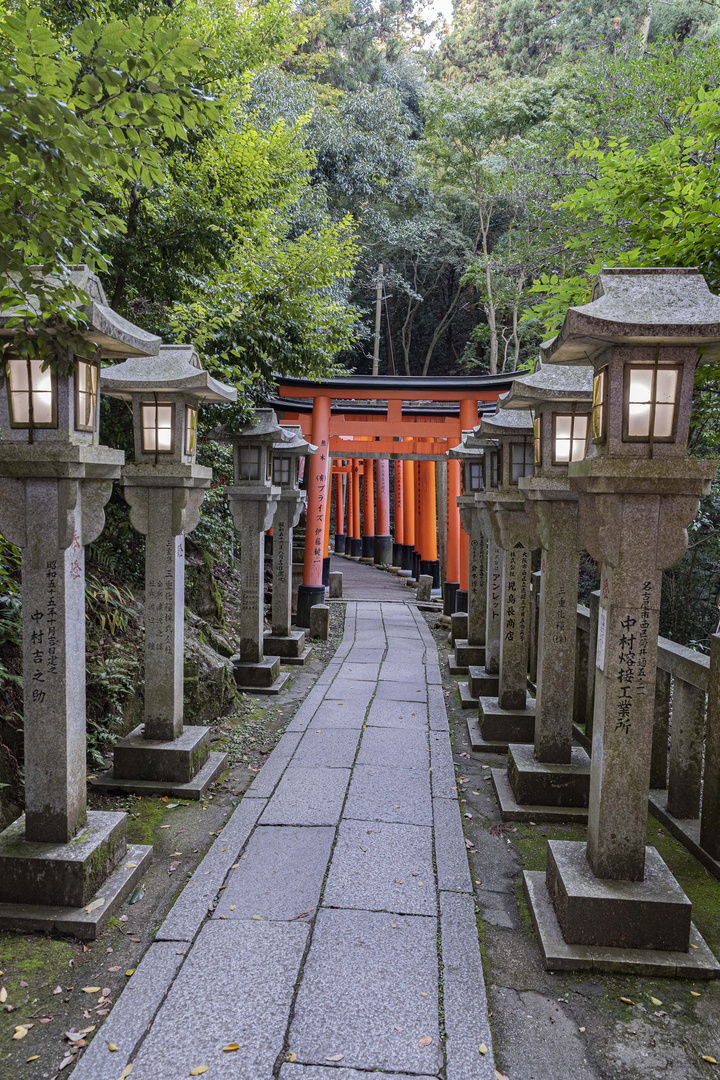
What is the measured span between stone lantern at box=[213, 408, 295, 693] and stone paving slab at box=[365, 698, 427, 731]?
1.36 m

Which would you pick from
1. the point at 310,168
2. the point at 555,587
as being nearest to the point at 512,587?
the point at 555,587

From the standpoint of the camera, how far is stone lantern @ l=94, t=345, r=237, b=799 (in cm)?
535

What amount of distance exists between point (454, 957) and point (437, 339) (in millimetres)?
30318

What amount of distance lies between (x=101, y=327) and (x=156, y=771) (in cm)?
342

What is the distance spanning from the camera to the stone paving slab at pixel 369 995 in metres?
2.81

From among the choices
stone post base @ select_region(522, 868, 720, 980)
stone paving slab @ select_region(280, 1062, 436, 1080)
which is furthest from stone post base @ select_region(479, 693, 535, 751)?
stone paving slab @ select_region(280, 1062, 436, 1080)

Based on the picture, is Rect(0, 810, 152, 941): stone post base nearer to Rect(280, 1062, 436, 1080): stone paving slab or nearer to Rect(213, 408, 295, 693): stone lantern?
Rect(280, 1062, 436, 1080): stone paving slab

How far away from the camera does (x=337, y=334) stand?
980cm

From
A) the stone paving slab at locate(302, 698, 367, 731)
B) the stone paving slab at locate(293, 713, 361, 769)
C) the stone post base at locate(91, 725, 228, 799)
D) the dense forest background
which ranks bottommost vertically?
the stone paving slab at locate(302, 698, 367, 731)

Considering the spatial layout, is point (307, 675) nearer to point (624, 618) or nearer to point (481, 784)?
point (481, 784)

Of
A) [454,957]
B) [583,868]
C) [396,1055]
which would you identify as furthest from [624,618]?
[396,1055]

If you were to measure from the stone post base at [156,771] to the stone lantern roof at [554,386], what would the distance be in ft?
12.4

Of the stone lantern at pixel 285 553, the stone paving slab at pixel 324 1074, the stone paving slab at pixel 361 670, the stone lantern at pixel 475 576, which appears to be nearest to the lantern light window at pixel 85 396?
the stone paving slab at pixel 324 1074

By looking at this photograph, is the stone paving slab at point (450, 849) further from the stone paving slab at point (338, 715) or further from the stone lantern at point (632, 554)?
the stone paving slab at point (338, 715)
